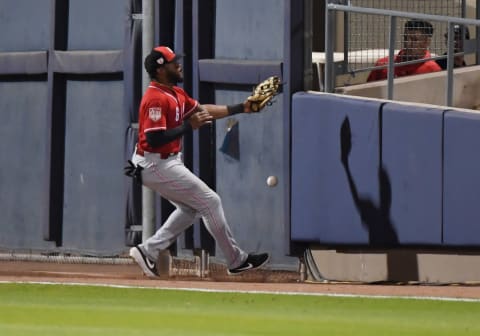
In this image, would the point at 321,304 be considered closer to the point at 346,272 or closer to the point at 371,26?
the point at 346,272

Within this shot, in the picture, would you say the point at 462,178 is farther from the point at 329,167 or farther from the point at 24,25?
the point at 24,25

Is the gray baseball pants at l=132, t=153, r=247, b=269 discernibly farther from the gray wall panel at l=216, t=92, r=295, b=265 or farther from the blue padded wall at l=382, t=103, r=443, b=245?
the blue padded wall at l=382, t=103, r=443, b=245

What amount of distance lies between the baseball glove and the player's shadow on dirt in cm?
62

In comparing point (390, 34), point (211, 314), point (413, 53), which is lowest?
point (211, 314)

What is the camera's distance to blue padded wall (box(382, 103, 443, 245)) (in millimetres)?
11695

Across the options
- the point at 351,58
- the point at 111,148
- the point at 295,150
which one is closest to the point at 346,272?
the point at 295,150

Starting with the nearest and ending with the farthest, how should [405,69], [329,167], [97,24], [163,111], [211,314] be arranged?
[211,314]
[163,111]
[329,167]
[405,69]
[97,24]

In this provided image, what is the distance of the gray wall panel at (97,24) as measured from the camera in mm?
13945

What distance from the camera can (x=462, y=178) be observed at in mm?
11562

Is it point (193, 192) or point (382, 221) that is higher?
point (193, 192)

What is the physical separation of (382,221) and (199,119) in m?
1.64

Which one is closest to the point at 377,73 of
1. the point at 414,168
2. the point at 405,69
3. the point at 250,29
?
the point at 405,69

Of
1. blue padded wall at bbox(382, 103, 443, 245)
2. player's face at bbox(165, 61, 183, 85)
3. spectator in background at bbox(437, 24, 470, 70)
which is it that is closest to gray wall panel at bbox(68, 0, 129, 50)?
player's face at bbox(165, 61, 183, 85)

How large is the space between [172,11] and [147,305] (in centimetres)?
394
